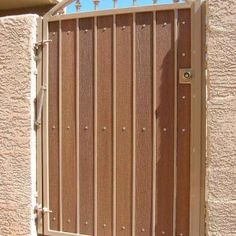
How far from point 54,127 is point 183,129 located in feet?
3.84

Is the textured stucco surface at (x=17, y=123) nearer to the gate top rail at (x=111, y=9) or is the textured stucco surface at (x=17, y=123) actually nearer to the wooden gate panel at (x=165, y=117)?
the gate top rail at (x=111, y=9)

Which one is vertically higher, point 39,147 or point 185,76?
point 185,76

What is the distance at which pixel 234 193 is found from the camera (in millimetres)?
2920

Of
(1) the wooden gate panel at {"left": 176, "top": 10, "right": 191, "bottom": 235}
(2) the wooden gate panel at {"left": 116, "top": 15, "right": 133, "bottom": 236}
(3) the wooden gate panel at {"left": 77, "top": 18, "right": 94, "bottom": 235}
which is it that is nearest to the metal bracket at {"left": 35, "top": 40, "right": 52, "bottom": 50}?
(3) the wooden gate panel at {"left": 77, "top": 18, "right": 94, "bottom": 235}

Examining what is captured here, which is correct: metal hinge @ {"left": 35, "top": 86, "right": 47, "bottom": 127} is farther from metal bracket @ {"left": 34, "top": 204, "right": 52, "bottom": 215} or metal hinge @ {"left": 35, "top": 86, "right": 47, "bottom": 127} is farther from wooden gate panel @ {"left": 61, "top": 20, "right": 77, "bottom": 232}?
metal bracket @ {"left": 34, "top": 204, "right": 52, "bottom": 215}

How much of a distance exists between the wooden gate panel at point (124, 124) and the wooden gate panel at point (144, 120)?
7cm

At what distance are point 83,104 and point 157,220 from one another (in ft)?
3.74

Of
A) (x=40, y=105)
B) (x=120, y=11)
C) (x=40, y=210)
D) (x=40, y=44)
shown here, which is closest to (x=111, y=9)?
(x=120, y=11)

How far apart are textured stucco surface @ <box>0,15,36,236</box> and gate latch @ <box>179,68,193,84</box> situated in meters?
1.33

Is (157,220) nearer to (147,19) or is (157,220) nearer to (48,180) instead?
(48,180)

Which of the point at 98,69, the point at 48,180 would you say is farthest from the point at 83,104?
the point at 48,180

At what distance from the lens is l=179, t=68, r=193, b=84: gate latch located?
3084 mm

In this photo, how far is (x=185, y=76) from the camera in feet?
10.2

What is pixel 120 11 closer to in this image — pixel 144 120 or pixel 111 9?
pixel 111 9
